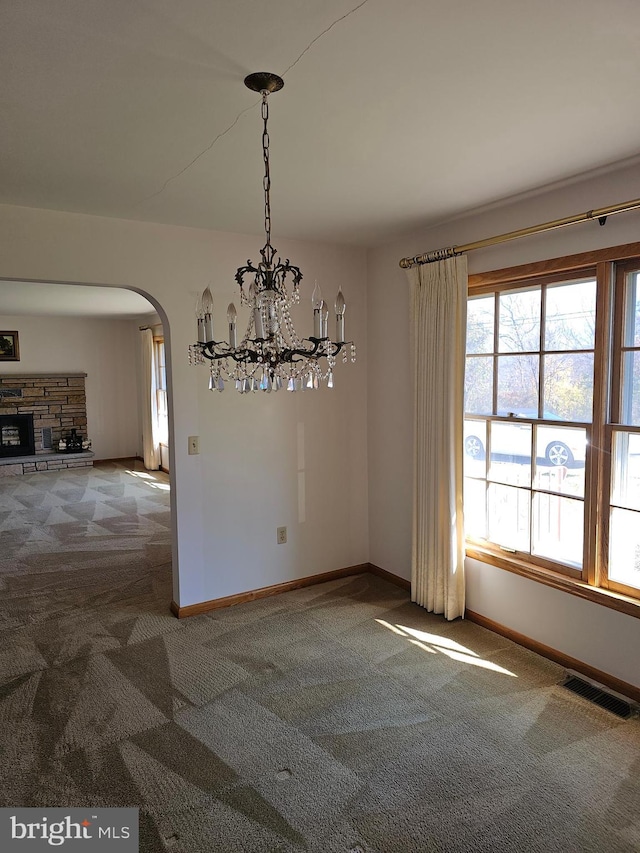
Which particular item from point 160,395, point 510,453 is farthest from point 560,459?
point 160,395

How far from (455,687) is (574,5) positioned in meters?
2.87

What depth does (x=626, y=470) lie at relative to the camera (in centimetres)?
287

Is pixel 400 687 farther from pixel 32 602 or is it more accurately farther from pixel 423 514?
pixel 32 602

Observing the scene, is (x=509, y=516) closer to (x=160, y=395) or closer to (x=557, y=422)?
(x=557, y=422)

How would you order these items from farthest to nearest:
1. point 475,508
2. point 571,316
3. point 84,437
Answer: point 84,437 < point 475,508 < point 571,316

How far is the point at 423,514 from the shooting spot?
3.86 metres

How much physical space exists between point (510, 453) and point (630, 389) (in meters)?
0.81

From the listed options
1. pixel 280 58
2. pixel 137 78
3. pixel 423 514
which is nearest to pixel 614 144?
pixel 280 58

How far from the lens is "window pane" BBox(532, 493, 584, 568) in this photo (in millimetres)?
3105

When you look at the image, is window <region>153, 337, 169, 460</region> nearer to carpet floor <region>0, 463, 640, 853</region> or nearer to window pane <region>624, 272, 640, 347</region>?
carpet floor <region>0, 463, 640, 853</region>

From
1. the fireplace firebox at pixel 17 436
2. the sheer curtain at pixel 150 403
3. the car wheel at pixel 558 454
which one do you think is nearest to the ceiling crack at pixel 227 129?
the car wheel at pixel 558 454

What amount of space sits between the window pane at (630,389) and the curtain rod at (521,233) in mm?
691

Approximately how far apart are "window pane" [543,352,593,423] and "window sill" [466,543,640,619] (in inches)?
34.8

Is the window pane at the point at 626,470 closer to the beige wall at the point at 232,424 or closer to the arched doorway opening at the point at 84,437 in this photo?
the beige wall at the point at 232,424
